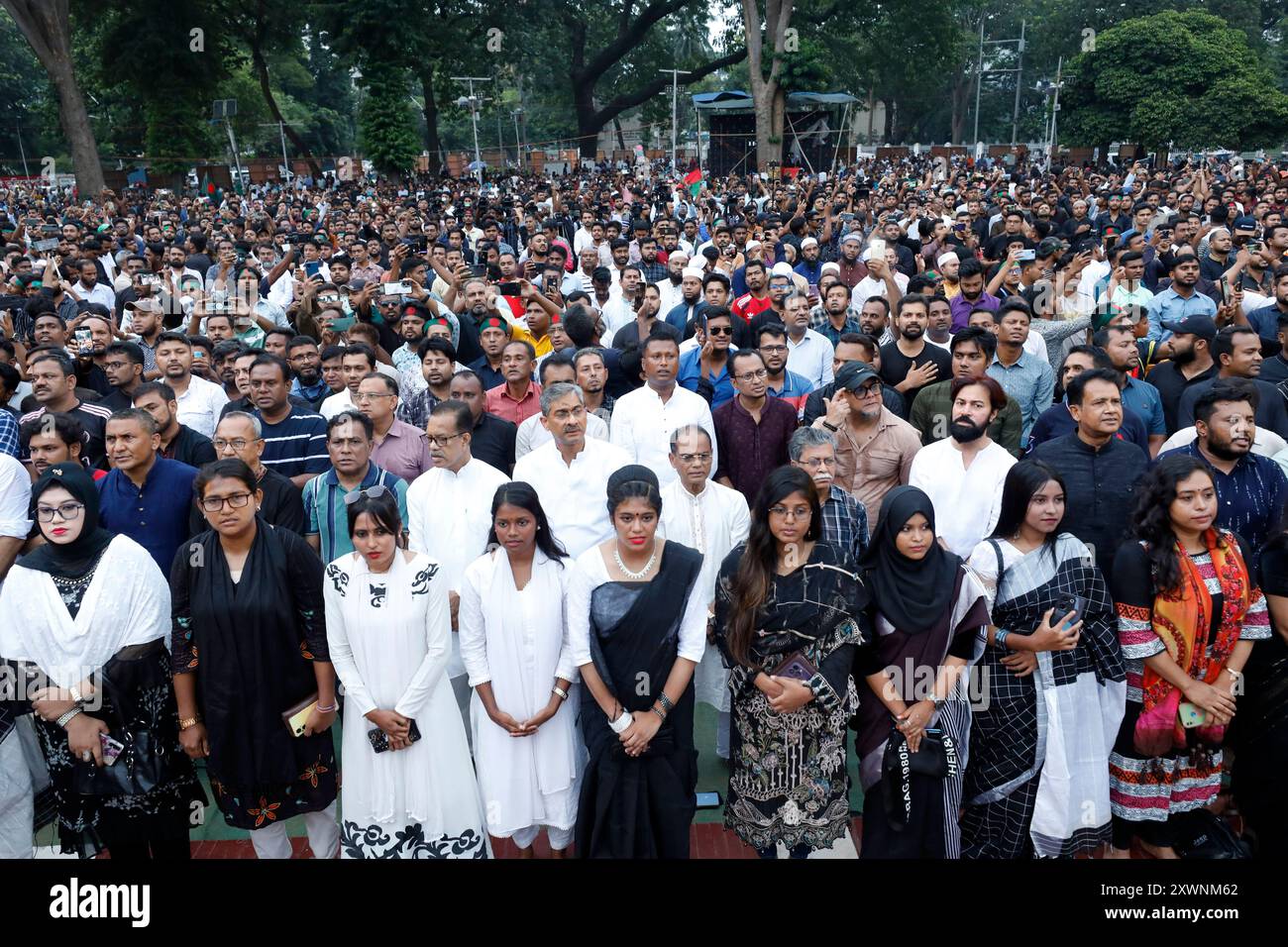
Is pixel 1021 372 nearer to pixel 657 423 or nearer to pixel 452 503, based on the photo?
pixel 657 423

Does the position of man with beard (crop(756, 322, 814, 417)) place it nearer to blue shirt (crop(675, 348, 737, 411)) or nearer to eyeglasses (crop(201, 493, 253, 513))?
blue shirt (crop(675, 348, 737, 411))

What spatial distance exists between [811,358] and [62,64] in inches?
950

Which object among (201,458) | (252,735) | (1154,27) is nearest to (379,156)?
(201,458)

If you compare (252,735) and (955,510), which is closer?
(252,735)

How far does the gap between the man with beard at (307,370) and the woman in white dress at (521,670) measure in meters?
2.67

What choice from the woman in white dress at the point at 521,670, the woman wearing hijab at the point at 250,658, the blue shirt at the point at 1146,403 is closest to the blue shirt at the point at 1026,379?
the blue shirt at the point at 1146,403

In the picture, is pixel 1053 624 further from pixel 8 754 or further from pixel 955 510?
pixel 8 754

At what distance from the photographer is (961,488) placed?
3951 millimetres

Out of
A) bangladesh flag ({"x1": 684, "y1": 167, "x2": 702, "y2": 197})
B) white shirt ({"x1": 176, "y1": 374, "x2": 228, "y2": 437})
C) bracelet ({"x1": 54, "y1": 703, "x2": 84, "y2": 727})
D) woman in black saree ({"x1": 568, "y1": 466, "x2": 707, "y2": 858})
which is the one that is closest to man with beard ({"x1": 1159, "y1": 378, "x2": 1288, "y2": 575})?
woman in black saree ({"x1": 568, "y1": 466, "x2": 707, "y2": 858})

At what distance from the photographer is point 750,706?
3098mm

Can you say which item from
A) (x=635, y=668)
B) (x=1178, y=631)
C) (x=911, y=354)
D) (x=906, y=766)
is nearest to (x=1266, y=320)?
(x=911, y=354)

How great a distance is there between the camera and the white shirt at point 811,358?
5984 millimetres

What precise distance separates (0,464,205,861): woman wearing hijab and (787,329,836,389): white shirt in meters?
3.96

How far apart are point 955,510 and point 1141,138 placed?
34116 millimetres
